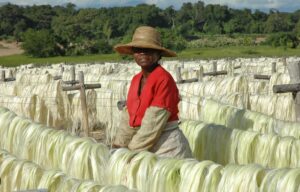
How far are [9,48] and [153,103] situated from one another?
335ft

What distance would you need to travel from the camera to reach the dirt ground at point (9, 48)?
9712 centimetres

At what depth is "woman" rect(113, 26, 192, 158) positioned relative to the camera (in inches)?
224

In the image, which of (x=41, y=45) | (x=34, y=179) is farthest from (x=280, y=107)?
(x=41, y=45)

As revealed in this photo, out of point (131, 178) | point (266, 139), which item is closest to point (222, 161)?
point (266, 139)

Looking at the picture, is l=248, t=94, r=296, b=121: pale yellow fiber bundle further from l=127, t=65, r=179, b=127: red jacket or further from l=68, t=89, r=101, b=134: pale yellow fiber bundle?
l=68, t=89, r=101, b=134: pale yellow fiber bundle

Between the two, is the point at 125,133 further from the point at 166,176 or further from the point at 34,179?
the point at 166,176

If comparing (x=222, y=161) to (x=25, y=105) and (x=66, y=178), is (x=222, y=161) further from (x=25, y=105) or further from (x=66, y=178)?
(x=25, y=105)

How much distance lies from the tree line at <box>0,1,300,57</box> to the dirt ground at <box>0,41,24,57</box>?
8.37 feet

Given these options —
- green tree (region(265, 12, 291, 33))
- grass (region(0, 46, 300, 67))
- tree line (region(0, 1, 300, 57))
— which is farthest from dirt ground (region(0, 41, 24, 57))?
green tree (region(265, 12, 291, 33))

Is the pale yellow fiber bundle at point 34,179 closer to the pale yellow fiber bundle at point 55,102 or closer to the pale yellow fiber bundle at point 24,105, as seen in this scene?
the pale yellow fiber bundle at point 24,105

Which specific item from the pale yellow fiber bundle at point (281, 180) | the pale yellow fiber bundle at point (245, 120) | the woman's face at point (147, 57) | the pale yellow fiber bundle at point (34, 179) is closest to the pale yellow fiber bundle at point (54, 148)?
the pale yellow fiber bundle at point (34, 179)

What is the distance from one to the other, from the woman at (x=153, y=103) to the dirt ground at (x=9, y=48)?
91427 mm

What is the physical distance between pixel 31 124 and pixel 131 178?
2.08 m

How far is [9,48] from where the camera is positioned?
341 ft
